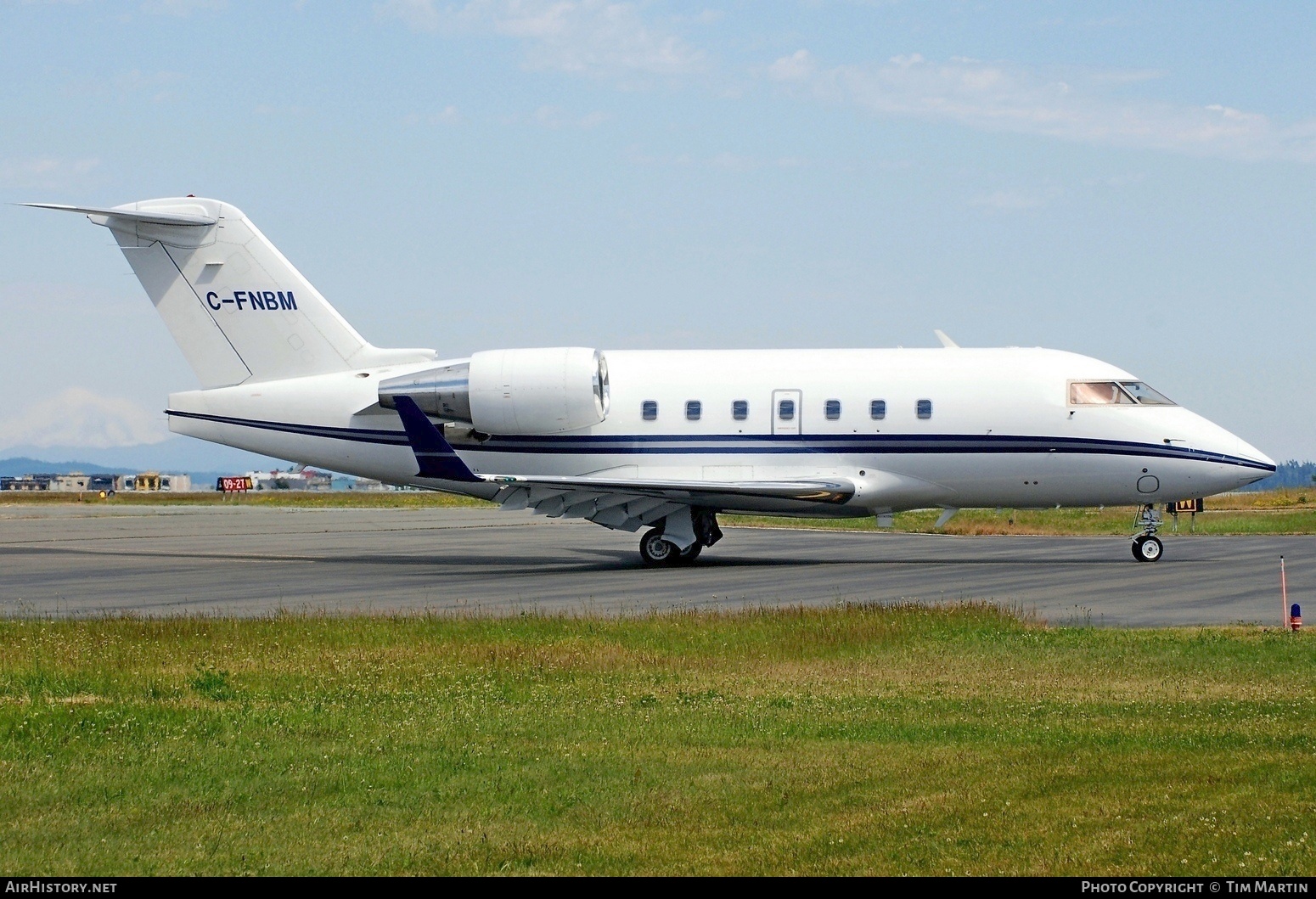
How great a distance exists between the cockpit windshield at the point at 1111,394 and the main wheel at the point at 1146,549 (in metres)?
2.86

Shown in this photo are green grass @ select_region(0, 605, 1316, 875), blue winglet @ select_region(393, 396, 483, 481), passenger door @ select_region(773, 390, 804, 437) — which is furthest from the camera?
passenger door @ select_region(773, 390, 804, 437)

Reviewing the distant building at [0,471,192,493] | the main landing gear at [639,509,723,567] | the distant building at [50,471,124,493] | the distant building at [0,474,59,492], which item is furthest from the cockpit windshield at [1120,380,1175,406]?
the distant building at [0,474,59,492]

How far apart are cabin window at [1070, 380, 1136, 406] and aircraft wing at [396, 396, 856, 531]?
4874 mm

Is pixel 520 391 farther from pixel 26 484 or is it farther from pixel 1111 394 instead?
pixel 26 484

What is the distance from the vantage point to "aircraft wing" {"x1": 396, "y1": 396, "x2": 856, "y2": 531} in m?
25.7

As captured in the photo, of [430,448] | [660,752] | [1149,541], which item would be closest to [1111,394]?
[1149,541]

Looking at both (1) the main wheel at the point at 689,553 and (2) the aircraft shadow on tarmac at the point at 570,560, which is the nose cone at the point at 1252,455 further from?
(1) the main wheel at the point at 689,553

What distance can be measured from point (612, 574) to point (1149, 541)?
11161mm

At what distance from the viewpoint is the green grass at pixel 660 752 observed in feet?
23.3

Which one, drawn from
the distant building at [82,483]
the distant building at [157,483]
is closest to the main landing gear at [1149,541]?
the distant building at [82,483]

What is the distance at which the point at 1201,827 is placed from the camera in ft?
24.0

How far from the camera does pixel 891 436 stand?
27547 mm

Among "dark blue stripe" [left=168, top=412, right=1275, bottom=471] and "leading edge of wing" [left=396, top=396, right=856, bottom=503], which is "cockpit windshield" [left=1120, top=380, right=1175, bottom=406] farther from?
"leading edge of wing" [left=396, top=396, right=856, bottom=503]

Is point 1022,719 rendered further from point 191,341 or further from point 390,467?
point 191,341
